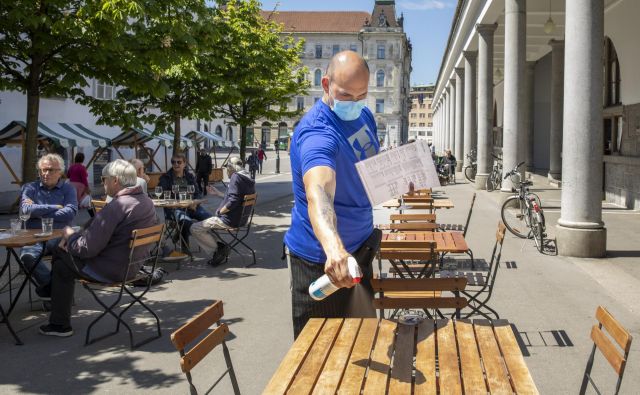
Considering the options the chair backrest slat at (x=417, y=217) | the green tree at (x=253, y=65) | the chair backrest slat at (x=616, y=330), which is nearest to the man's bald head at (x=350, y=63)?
the chair backrest slat at (x=616, y=330)

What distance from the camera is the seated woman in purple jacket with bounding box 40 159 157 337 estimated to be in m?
6.13

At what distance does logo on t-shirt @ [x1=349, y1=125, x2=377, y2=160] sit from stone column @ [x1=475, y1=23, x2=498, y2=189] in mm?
20469

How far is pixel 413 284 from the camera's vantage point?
3.92 m

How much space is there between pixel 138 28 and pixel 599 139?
7159 millimetres

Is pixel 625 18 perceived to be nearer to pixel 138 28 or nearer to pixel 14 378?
pixel 138 28

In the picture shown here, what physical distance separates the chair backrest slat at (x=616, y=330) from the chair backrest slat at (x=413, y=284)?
874 mm

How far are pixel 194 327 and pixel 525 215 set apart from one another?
9800 mm

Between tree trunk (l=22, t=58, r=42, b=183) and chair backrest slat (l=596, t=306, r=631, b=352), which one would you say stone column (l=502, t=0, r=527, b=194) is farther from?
chair backrest slat (l=596, t=306, r=631, b=352)

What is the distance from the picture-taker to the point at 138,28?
37.0 ft

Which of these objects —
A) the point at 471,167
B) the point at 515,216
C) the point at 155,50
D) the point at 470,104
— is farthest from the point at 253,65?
the point at 471,167

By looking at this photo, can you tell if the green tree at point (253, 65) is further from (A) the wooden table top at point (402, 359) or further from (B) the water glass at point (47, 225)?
(A) the wooden table top at point (402, 359)

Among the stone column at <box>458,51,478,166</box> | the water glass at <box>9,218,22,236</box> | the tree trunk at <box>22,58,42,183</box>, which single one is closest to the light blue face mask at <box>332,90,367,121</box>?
the water glass at <box>9,218,22,236</box>

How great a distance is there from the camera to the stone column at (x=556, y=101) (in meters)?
24.9

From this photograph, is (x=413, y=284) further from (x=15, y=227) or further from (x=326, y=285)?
(x=15, y=227)
